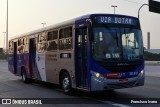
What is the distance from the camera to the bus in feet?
41.0

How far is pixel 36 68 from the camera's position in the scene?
61.5ft

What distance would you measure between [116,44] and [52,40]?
4.33 meters

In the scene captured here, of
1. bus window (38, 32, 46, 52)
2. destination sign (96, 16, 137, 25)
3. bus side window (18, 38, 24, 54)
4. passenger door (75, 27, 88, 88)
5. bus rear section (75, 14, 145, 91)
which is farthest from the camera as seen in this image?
bus side window (18, 38, 24, 54)

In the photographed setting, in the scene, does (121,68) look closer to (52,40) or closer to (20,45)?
(52,40)

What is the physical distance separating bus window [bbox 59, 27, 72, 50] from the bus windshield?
1.93 m

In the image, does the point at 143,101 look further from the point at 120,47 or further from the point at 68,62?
the point at 68,62

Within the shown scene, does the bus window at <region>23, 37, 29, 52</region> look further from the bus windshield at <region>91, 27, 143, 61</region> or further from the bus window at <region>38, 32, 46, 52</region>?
the bus windshield at <region>91, 27, 143, 61</region>

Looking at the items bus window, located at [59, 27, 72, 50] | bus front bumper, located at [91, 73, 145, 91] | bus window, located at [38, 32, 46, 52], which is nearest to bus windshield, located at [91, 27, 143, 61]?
bus front bumper, located at [91, 73, 145, 91]

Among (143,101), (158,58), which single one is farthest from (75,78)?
(158,58)

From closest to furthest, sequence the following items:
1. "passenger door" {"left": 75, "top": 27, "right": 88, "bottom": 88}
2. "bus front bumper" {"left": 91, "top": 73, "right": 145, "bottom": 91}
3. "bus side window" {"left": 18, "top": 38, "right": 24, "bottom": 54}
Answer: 1. "bus front bumper" {"left": 91, "top": 73, "right": 145, "bottom": 91}
2. "passenger door" {"left": 75, "top": 27, "right": 88, "bottom": 88}
3. "bus side window" {"left": 18, "top": 38, "right": 24, "bottom": 54}

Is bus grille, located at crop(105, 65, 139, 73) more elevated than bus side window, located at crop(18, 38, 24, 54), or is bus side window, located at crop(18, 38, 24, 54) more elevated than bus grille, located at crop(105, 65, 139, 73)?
bus side window, located at crop(18, 38, 24, 54)

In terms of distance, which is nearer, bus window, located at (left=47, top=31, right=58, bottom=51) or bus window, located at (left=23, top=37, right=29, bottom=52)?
bus window, located at (left=47, top=31, right=58, bottom=51)

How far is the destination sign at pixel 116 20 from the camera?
42.4 ft

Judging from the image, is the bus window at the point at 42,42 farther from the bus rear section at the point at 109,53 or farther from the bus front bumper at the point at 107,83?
the bus front bumper at the point at 107,83
